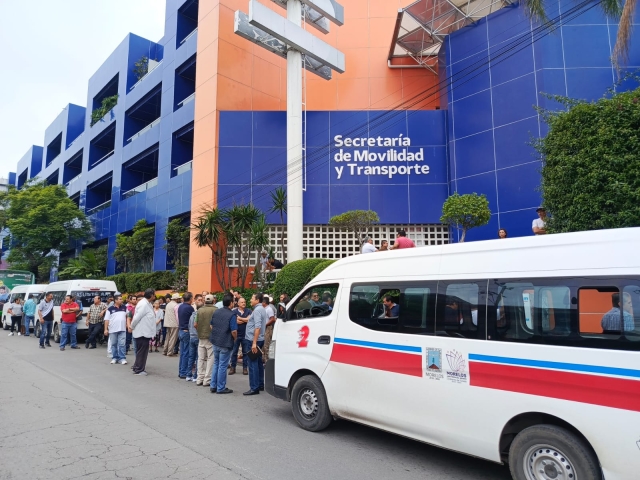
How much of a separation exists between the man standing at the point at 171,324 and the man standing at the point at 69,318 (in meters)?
3.47

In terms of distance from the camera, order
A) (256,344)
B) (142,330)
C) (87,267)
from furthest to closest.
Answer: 1. (87,267)
2. (142,330)
3. (256,344)

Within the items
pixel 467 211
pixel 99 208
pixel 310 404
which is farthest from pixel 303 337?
pixel 99 208

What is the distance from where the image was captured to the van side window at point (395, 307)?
4.99 m

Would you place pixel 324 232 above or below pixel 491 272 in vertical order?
above

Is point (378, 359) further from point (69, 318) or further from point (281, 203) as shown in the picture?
point (281, 203)

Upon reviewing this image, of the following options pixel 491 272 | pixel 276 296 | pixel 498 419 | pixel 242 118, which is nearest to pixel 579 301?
pixel 491 272

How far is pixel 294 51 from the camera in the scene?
63.9ft

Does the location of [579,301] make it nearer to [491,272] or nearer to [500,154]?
[491,272]

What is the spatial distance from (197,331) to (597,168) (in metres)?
8.36

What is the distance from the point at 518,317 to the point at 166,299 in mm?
12812

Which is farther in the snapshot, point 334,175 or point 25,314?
point 334,175

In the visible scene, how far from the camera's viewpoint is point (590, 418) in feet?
11.8

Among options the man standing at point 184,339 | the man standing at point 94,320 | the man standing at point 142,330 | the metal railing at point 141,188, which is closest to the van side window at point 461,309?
the man standing at point 184,339

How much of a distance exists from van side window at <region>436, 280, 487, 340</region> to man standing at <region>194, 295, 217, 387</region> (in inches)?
209
